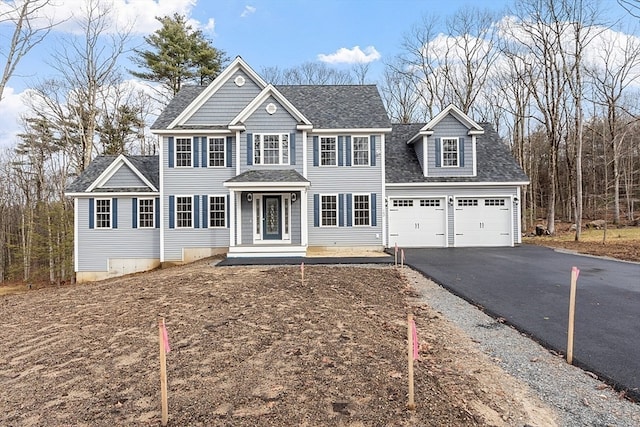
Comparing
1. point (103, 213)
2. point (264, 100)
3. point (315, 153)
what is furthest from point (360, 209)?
point (103, 213)

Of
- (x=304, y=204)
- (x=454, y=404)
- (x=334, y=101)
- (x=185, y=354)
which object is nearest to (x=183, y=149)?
(x=304, y=204)

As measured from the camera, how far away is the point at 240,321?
5.81 meters

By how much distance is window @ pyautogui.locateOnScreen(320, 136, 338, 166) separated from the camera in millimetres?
15773

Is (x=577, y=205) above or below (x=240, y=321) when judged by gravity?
above

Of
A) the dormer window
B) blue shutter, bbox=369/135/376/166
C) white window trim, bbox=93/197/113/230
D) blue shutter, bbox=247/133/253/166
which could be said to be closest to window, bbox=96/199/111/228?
white window trim, bbox=93/197/113/230

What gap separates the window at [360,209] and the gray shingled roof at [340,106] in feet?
9.94

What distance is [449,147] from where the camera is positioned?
1700 centimetres

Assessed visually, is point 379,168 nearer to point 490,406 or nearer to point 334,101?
point 334,101

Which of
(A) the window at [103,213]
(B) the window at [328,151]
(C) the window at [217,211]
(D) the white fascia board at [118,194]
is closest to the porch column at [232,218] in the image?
(C) the window at [217,211]

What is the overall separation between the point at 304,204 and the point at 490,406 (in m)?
11.8

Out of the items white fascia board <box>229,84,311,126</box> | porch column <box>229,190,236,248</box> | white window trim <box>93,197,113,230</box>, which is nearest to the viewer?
porch column <box>229,190,236,248</box>

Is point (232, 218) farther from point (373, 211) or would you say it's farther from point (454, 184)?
point (454, 184)

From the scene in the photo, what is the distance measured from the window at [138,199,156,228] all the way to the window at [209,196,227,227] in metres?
2.55

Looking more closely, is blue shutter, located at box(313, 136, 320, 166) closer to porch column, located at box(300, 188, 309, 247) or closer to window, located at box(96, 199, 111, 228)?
porch column, located at box(300, 188, 309, 247)
